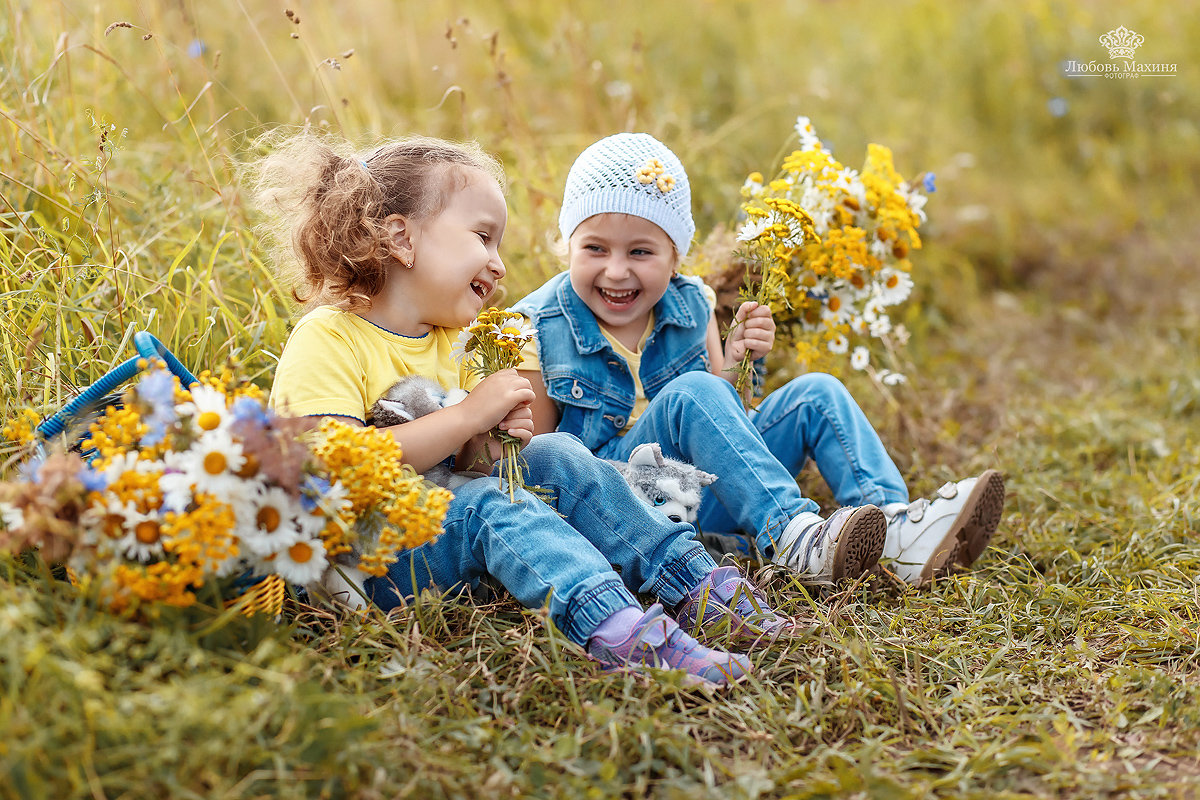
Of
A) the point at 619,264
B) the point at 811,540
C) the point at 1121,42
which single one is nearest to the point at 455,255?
the point at 619,264

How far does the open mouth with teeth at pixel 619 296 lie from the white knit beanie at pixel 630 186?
168 mm

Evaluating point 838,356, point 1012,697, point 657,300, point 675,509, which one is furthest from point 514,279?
point 1012,697

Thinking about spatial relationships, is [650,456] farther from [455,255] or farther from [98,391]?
[98,391]

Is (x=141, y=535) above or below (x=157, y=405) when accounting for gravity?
below

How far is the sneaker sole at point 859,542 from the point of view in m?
2.23

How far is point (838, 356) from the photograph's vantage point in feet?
11.0

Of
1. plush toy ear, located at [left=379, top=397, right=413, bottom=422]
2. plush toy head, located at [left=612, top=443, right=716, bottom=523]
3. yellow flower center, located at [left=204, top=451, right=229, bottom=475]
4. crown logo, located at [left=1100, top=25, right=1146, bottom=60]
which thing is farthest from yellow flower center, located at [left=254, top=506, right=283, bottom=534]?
crown logo, located at [left=1100, top=25, right=1146, bottom=60]

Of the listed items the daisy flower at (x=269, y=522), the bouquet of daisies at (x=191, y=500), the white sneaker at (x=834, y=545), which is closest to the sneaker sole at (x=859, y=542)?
the white sneaker at (x=834, y=545)

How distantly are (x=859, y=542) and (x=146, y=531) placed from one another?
148 cm

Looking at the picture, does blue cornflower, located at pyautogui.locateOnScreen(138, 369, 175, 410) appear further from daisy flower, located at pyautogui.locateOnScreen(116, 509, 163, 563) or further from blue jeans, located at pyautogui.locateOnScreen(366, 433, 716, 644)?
blue jeans, located at pyautogui.locateOnScreen(366, 433, 716, 644)

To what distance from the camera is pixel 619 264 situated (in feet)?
8.24

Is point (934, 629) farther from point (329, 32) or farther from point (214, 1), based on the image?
point (214, 1)

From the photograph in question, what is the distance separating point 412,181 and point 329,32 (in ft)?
8.07

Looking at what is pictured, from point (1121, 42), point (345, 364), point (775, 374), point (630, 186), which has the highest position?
point (1121, 42)
